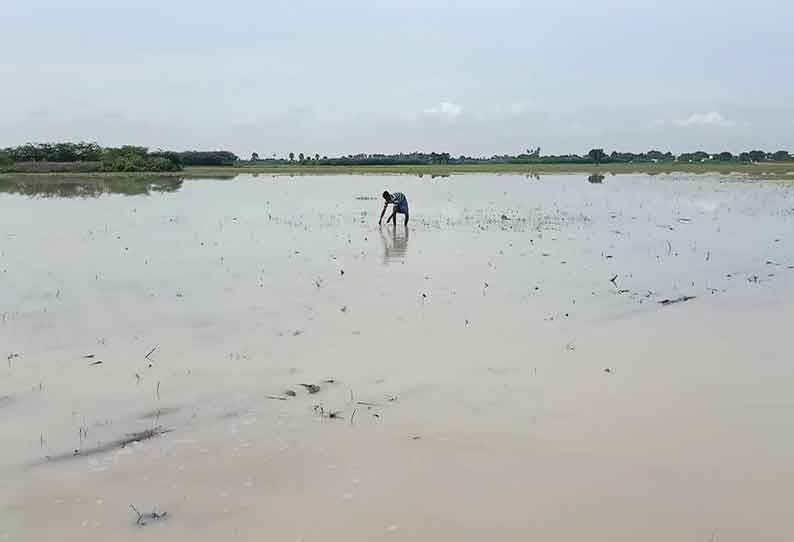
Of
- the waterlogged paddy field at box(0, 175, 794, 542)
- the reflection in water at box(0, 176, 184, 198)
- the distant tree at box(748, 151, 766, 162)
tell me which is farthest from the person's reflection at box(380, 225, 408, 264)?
the distant tree at box(748, 151, 766, 162)

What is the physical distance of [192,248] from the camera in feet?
56.7

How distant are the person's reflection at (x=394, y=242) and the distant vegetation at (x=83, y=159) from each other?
60055mm

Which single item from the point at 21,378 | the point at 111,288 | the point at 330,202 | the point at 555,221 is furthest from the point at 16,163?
the point at 21,378

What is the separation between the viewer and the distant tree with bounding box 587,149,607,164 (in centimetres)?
12200

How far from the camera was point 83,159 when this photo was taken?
83750 mm

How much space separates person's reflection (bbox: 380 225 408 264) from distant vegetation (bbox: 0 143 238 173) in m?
60.1

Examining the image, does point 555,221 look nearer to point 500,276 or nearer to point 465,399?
point 500,276

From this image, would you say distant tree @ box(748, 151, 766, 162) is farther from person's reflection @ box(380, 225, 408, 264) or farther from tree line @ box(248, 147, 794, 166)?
person's reflection @ box(380, 225, 408, 264)

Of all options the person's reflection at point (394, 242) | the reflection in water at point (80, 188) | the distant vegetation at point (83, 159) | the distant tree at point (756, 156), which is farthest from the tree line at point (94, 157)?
the distant tree at point (756, 156)

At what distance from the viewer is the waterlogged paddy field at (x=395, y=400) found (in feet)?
15.1

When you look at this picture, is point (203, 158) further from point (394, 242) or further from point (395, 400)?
point (395, 400)

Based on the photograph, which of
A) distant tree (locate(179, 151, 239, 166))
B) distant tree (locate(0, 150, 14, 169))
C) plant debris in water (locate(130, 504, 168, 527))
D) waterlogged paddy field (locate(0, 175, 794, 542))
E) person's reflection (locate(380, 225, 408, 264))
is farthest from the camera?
distant tree (locate(179, 151, 239, 166))

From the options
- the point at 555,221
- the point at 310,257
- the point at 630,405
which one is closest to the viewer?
the point at 630,405

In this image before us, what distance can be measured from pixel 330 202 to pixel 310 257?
19703 mm
